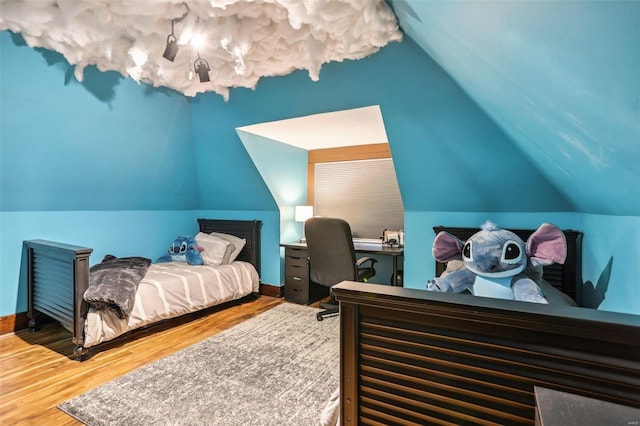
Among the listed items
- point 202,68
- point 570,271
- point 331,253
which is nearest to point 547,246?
point 570,271

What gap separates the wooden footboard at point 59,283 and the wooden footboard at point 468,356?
2.30 meters

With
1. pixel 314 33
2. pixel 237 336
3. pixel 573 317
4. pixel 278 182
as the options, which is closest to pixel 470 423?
pixel 573 317

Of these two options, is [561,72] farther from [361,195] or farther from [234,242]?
[234,242]

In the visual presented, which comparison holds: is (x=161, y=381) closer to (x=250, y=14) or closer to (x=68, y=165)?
(x=68, y=165)

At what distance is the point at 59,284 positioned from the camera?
261 centimetres

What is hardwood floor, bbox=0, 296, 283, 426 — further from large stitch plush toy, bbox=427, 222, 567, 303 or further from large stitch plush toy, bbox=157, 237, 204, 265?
large stitch plush toy, bbox=427, 222, 567, 303

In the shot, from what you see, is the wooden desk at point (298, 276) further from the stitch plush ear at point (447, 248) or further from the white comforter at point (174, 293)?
the stitch plush ear at point (447, 248)

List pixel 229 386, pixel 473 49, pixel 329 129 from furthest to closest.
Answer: pixel 329 129 → pixel 229 386 → pixel 473 49

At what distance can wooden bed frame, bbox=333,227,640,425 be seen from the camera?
2.46 feet

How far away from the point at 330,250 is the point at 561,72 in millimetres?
2334

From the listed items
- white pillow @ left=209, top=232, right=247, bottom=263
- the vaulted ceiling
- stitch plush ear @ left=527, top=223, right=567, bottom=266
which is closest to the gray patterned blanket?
white pillow @ left=209, top=232, right=247, bottom=263

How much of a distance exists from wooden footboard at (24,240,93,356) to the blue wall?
0.59 feet

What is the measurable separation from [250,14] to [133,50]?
2.68 feet

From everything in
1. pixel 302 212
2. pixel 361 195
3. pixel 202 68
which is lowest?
pixel 302 212
